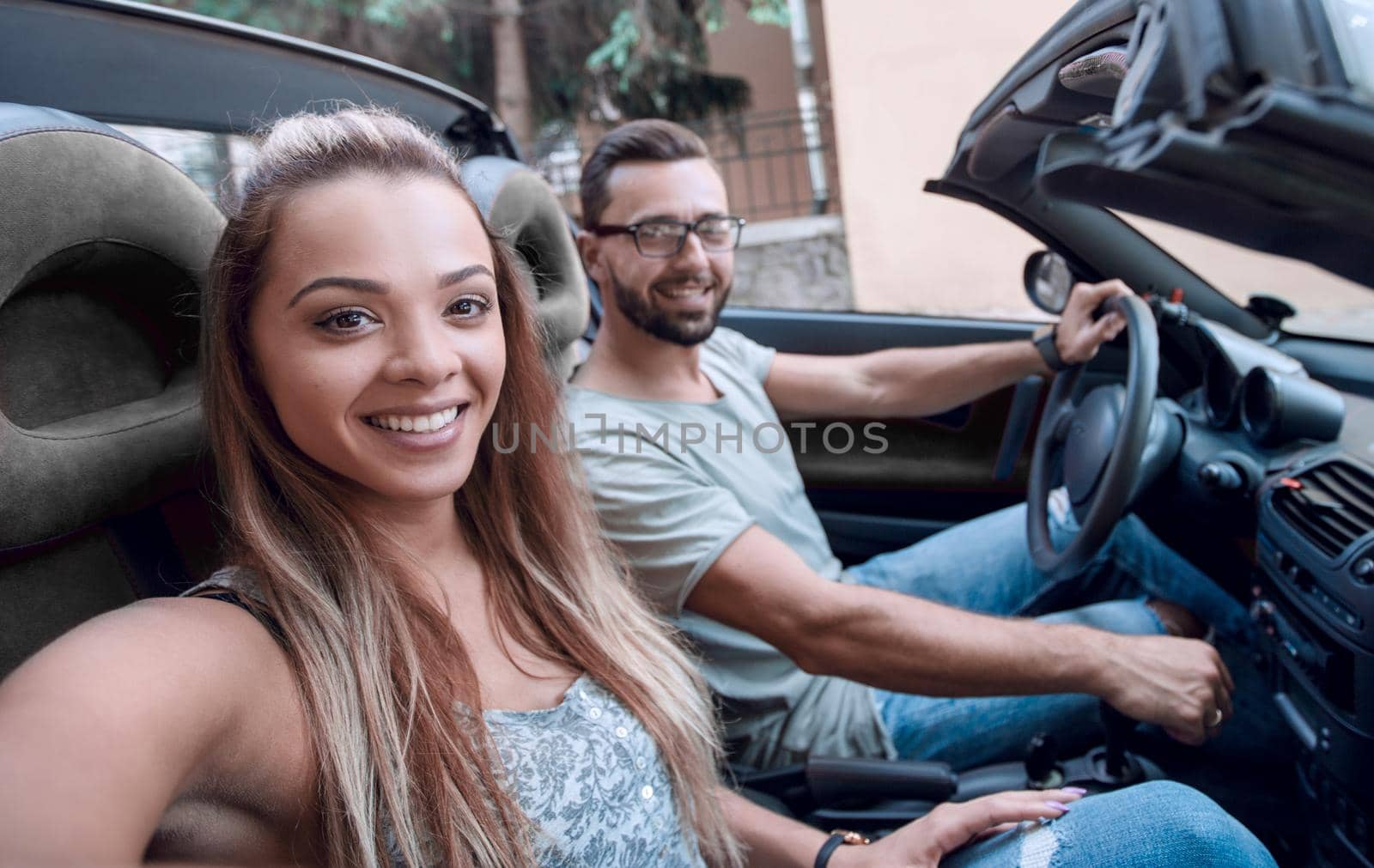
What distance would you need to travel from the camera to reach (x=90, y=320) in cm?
109

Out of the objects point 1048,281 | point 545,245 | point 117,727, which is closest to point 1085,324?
point 1048,281

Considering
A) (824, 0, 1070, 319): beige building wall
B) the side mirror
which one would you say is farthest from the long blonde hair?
(824, 0, 1070, 319): beige building wall

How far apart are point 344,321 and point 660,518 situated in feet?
2.33

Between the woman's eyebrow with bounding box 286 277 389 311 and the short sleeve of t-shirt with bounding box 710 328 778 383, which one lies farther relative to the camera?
the short sleeve of t-shirt with bounding box 710 328 778 383

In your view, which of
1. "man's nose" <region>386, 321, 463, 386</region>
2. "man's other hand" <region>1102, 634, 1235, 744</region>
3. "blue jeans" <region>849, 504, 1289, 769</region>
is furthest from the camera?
"blue jeans" <region>849, 504, 1289, 769</region>

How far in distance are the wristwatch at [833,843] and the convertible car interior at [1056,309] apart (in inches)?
8.0

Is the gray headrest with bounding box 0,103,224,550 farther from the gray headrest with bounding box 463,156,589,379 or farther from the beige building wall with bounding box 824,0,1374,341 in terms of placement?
the beige building wall with bounding box 824,0,1374,341

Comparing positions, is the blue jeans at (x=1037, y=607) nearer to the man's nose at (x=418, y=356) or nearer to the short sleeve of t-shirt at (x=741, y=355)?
the short sleeve of t-shirt at (x=741, y=355)

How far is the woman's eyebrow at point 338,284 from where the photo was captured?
38.0 inches

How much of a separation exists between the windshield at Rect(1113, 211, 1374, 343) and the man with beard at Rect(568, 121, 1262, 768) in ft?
0.69

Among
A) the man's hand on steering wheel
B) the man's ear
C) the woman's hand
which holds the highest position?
the man's ear

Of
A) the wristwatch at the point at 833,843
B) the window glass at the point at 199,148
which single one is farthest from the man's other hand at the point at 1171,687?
the window glass at the point at 199,148

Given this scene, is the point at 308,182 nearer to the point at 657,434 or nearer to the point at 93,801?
the point at 93,801

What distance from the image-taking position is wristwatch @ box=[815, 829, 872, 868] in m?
1.25
